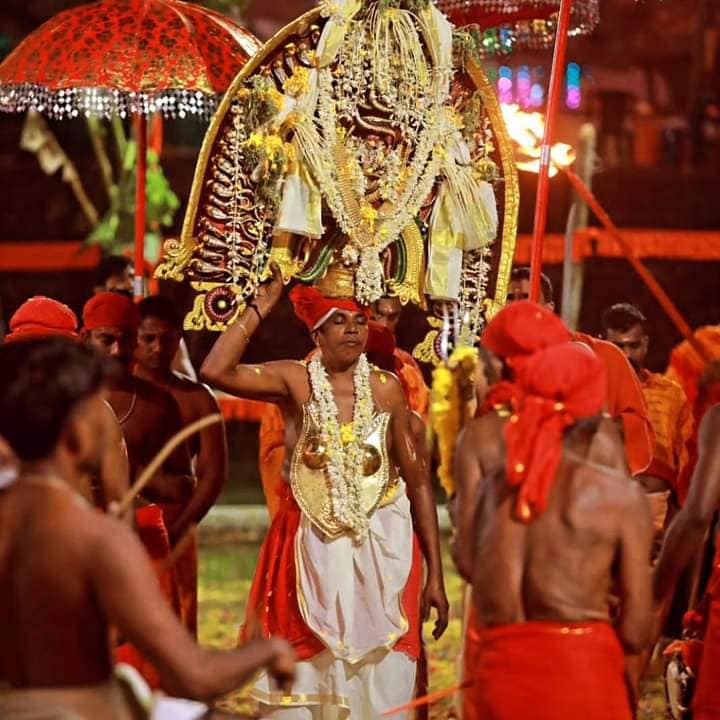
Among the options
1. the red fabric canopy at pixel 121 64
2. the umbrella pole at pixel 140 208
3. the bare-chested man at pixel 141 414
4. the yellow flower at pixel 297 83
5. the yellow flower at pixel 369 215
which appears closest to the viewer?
the yellow flower at pixel 297 83

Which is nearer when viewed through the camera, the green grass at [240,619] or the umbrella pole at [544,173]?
the umbrella pole at [544,173]

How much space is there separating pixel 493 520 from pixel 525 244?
9.38 m

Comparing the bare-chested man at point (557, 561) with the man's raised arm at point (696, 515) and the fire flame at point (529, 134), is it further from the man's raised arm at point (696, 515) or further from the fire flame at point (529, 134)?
the fire flame at point (529, 134)

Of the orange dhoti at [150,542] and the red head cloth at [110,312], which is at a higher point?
the red head cloth at [110,312]

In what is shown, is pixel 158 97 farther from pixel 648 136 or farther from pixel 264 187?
pixel 648 136

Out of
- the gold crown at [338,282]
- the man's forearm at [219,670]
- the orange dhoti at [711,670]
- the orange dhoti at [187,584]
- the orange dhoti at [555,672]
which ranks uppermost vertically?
the gold crown at [338,282]

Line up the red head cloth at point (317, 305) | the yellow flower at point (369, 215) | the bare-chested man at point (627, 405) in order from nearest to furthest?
the yellow flower at point (369, 215) → the red head cloth at point (317, 305) → the bare-chested man at point (627, 405)

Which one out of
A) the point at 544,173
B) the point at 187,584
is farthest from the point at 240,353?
the point at 187,584

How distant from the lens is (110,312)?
25.5 ft

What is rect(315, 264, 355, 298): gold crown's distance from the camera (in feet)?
22.7

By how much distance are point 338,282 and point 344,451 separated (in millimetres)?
702

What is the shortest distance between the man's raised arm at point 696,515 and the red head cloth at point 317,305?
172cm

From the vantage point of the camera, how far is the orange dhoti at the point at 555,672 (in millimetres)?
4855

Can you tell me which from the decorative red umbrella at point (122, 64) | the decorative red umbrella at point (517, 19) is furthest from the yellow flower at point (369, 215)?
the decorative red umbrella at point (122, 64)
